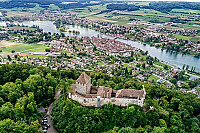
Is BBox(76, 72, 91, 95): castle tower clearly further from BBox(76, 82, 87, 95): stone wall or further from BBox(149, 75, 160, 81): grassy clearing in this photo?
BBox(149, 75, 160, 81): grassy clearing

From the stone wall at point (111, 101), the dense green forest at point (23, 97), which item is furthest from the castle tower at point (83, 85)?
the dense green forest at point (23, 97)

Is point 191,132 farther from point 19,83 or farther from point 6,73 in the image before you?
point 6,73

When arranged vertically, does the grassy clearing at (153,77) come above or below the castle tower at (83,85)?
below

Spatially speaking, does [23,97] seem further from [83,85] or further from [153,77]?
[153,77]

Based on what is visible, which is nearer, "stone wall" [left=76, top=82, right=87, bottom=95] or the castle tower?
the castle tower

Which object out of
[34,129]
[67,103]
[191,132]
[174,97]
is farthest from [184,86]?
[34,129]

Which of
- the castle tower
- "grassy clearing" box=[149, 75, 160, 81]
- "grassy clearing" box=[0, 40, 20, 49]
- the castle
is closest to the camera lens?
the castle

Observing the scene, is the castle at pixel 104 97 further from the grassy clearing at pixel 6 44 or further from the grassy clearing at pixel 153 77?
the grassy clearing at pixel 6 44

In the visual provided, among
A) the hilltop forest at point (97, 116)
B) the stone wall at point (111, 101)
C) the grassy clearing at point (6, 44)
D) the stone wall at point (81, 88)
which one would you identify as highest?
the stone wall at point (81, 88)

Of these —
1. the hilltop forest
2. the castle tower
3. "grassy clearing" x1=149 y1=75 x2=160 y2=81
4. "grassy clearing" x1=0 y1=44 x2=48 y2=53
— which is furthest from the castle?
"grassy clearing" x1=0 y1=44 x2=48 y2=53

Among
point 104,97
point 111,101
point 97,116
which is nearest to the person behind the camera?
point 97,116

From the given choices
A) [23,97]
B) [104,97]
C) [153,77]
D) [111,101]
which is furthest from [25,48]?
[111,101]

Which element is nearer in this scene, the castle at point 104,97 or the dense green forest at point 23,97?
the dense green forest at point 23,97
